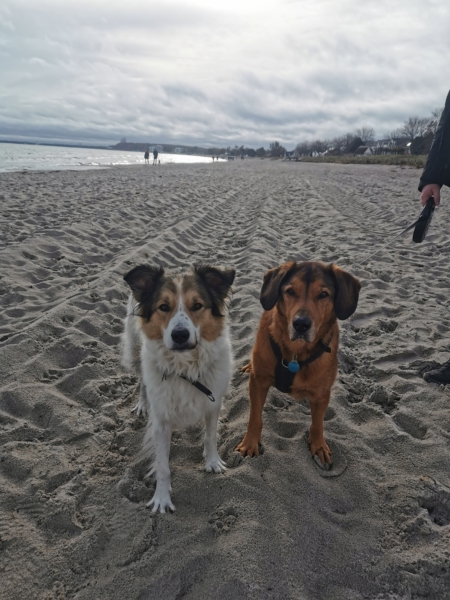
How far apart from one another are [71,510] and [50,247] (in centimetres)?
580

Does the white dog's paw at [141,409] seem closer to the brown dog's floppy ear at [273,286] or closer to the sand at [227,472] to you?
the sand at [227,472]

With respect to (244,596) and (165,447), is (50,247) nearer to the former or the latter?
(165,447)

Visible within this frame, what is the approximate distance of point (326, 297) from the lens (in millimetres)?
2953

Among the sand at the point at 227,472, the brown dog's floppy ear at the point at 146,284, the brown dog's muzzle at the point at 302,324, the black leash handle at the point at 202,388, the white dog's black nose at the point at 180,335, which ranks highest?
the brown dog's floppy ear at the point at 146,284

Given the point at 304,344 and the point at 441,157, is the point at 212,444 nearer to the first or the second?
the point at 304,344

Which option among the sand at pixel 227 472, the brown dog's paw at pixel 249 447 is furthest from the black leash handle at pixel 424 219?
the brown dog's paw at pixel 249 447

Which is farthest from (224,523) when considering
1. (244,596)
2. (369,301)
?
(369,301)

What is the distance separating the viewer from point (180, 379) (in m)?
2.92

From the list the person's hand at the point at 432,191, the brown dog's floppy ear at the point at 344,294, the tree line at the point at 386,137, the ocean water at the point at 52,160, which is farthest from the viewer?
the tree line at the point at 386,137

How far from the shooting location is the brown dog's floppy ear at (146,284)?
3.01 m

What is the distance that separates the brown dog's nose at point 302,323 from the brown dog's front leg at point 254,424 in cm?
62

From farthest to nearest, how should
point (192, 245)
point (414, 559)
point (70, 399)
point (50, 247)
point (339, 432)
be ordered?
point (192, 245), point (50, 247), point (70, 399), point (339, 432), point (414, 559)

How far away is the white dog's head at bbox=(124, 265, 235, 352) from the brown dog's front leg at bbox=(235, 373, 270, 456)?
55 cm

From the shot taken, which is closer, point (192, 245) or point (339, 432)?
point (339, 432)
